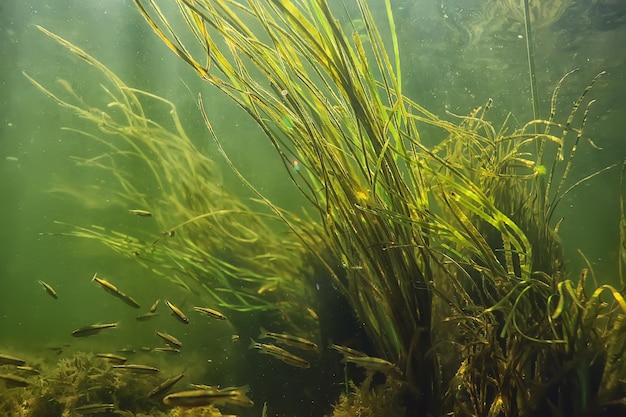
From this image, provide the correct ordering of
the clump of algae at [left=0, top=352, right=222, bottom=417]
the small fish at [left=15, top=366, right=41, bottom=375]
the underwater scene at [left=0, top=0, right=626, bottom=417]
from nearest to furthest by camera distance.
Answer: the underwater scene at [left=0, top=0, right=626, bottom=417] → the small fish at [left=15, top=366, right=41, bottom=375] → the clump of algae at [left=0, top=352, right=222, bottom=417]

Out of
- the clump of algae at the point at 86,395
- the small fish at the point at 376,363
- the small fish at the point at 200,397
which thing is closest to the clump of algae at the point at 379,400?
the small fish at the point at 376,363

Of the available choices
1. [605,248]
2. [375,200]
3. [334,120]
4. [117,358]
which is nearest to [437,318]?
[375,200]

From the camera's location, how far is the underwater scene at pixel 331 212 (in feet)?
7.97

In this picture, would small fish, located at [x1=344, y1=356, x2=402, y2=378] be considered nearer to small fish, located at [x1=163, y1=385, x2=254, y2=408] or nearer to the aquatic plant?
small fish, located at [x1=163, y1=385, x2=254, y2=408]

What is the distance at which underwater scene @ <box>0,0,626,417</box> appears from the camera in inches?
95.6

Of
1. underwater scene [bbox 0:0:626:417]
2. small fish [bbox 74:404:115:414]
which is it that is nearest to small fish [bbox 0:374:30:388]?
underwater scene [bbox 0:0:626:417]

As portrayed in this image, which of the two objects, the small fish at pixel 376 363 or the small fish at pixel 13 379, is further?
the small fish at pixel 13 379

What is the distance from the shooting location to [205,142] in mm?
8070

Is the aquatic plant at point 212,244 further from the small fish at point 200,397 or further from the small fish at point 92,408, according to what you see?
the small fish at point 200,397

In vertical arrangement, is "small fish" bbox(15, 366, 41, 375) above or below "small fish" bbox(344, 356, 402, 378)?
below

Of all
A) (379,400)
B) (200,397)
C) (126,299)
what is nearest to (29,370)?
(126,299)

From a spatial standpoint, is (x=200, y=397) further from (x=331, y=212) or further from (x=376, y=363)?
(x=331, y=212)

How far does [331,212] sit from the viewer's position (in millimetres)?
2824

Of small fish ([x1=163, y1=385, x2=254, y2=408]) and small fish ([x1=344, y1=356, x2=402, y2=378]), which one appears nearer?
small fish ([x1=344, y1=356, x2=402, y2=378])
